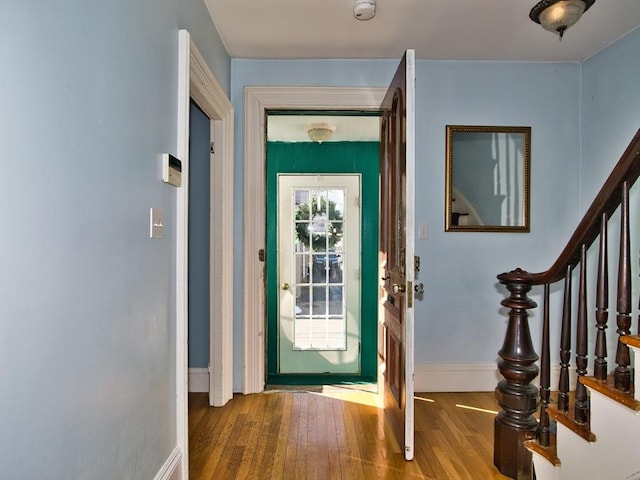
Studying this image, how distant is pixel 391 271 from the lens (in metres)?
2.42

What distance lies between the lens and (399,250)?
2193 millimetres

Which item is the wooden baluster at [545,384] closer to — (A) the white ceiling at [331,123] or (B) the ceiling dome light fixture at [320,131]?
(A) the white ceiling at [331,123]

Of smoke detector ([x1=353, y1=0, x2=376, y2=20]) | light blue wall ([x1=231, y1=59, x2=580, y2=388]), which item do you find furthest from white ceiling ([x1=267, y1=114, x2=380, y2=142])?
smoke detector ([x1=353, y1=0, x2=376, y2=20])

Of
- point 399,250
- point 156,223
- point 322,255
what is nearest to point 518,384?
point 399,250

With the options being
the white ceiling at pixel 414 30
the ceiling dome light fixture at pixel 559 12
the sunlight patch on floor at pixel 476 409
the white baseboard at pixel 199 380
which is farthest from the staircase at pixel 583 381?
the white baseboard at pixel 199 380

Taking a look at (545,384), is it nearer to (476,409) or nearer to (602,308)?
(602,308)

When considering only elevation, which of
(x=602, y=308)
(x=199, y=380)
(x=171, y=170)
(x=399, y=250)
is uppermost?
(x=171, y=170)

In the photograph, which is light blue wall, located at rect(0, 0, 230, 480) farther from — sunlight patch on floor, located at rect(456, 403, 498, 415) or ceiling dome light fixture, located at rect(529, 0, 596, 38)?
sunlight patch on floor, located at rect(456, 403, 498, 415)

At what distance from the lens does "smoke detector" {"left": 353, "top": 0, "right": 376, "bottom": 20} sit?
85.0 inches

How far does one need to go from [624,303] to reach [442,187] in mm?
1676

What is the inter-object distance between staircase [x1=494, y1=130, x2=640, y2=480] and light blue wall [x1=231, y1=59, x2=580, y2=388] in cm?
103

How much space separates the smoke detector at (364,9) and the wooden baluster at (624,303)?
1.50 m

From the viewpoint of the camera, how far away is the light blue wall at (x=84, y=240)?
0.84 meters

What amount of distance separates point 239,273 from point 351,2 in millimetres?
1799
